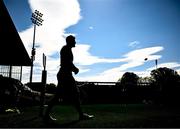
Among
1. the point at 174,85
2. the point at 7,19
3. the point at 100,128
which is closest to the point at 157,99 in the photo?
the point at 174,85

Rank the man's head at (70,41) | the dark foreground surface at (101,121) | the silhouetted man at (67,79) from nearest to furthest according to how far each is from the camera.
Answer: the dark foreground surface at (101,121) → the silhouetted man at (67,79) → the man's head at (70,41)

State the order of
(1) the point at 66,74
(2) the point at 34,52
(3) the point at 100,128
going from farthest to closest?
(2) the point at 34,52, (1) the point at 66,74, (3) the point at 100,128

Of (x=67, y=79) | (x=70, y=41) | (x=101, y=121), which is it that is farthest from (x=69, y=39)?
(x=101, y=121)

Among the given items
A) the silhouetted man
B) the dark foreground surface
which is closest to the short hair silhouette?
the silhouetted man

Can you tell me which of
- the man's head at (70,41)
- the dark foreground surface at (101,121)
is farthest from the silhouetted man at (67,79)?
the dark foreground surface at (101,121)

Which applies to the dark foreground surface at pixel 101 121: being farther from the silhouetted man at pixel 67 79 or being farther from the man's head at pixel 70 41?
the man's head at pixel 70 41

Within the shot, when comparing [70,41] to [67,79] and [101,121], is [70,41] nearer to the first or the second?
[67,79]

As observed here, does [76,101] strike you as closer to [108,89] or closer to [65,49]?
[65,49]

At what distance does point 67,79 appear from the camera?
5895 mm

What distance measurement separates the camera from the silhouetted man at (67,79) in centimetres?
585

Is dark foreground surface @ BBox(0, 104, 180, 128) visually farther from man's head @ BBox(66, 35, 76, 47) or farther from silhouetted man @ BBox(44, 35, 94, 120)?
man's head @ BBox(66, 35, 76, 47)

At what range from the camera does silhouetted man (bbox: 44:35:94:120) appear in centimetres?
585

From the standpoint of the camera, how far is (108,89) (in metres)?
31.7

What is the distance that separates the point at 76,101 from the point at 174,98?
42.0 feet
